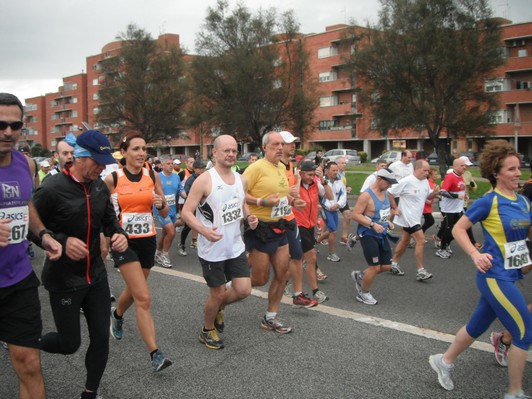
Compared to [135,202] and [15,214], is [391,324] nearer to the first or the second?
[135,202]

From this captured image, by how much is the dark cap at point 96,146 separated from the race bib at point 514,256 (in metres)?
3.00

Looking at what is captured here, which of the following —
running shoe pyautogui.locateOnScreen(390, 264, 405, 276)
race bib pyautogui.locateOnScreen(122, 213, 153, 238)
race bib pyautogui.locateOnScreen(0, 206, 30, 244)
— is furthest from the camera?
running shoe pyautogui.locateOnScreen(390, 264, 405, 276)

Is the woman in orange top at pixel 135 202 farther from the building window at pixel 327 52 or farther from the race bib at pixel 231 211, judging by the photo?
the building window at pixel 327 52

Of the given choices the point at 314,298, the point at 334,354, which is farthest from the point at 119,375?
the point at 314,298

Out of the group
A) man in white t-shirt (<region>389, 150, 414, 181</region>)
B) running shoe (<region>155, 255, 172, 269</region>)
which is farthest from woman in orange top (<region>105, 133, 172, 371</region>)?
man in white t-shirt (<region>389, 150, 414, 181</region>)

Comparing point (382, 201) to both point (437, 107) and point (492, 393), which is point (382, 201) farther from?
point (437, 107)

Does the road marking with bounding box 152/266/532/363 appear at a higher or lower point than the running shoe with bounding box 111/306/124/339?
lower

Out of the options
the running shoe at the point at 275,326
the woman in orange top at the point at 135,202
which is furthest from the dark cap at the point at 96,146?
the running shoe at the point at 275,326

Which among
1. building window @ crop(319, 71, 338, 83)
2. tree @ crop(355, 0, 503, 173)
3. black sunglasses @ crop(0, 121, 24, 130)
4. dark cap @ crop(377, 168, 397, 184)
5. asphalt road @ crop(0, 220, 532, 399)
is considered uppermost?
building window @ crop(319, 71, 338, 83)

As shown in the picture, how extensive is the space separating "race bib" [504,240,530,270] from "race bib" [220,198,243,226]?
2.35 m

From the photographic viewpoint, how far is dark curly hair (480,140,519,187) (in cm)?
387

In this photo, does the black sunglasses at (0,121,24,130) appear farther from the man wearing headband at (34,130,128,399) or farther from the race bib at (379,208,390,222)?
the race bib at (379,208,390,222)

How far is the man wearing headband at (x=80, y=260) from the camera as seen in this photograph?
3.44 m

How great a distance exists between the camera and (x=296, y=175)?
255 inches
